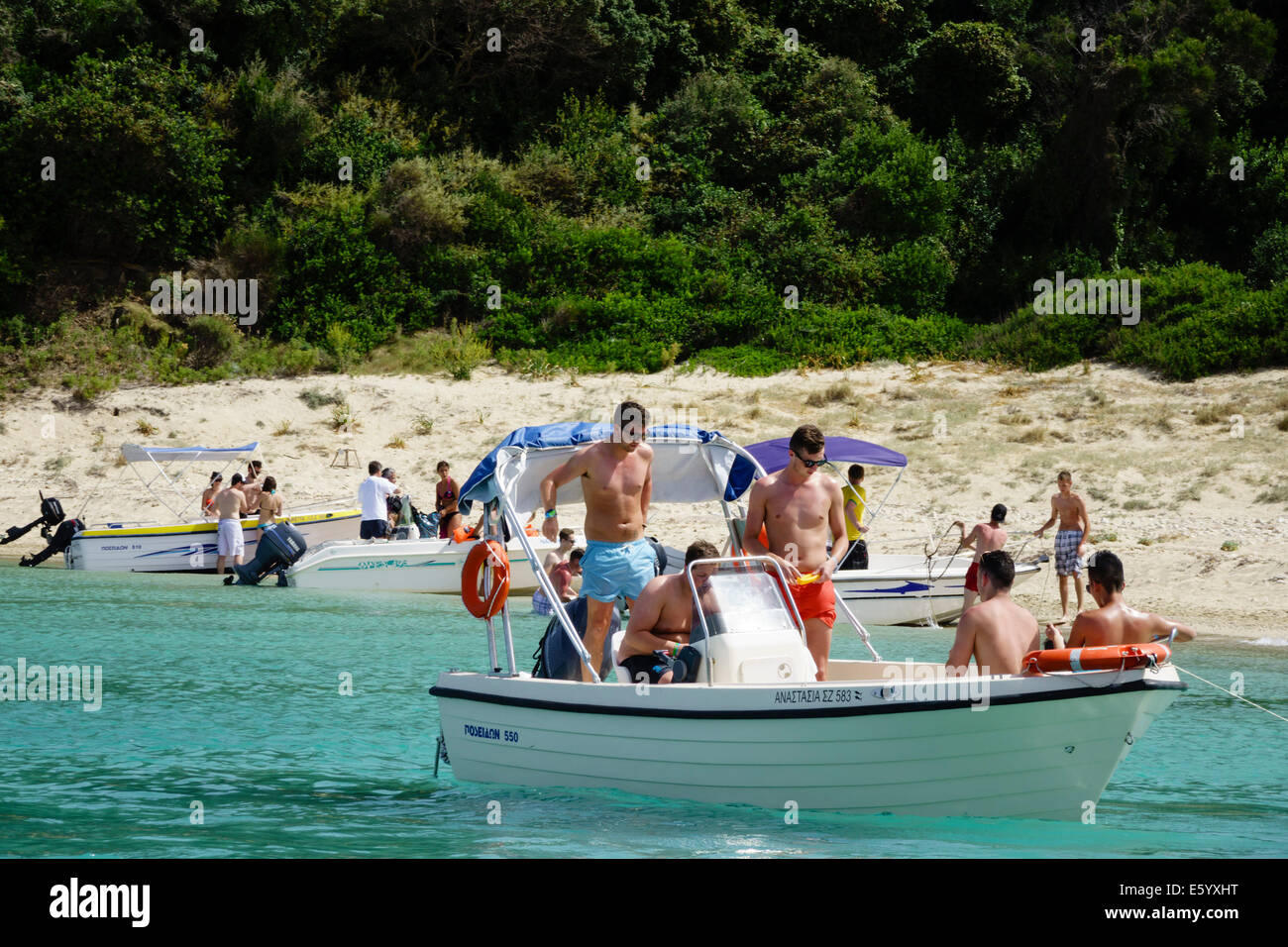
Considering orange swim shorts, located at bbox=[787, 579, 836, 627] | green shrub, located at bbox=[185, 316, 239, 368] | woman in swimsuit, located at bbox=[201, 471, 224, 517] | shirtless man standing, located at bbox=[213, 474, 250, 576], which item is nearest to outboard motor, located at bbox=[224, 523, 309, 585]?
shirtless man standing, located at bbox=[213, 474, 250, 576]

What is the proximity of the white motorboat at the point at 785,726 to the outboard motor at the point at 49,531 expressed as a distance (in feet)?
48.8

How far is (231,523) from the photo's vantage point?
20141 millimetres

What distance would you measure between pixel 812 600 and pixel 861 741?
1.18m

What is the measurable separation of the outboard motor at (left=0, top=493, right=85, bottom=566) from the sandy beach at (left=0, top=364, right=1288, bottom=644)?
983 mm

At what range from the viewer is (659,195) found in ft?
108

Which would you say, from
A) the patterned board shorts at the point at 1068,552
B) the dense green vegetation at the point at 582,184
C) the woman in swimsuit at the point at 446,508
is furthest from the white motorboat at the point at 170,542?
the patterned board shorts at the point at 1068,552

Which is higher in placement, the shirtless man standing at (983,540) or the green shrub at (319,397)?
the green shrub at (319,397)

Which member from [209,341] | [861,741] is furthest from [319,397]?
[861,741]

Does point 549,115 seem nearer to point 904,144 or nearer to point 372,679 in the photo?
point 904,144

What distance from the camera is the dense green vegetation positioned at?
92.8ft

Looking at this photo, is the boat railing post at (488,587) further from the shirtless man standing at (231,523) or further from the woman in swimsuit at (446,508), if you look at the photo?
the shirtless man standing at (231,523)

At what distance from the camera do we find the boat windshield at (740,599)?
727cm

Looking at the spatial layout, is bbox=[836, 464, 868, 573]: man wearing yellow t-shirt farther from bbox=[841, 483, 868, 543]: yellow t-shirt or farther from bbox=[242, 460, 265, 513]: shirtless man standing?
bbox=[242, 460, 265, 513]: shirtless man standing
